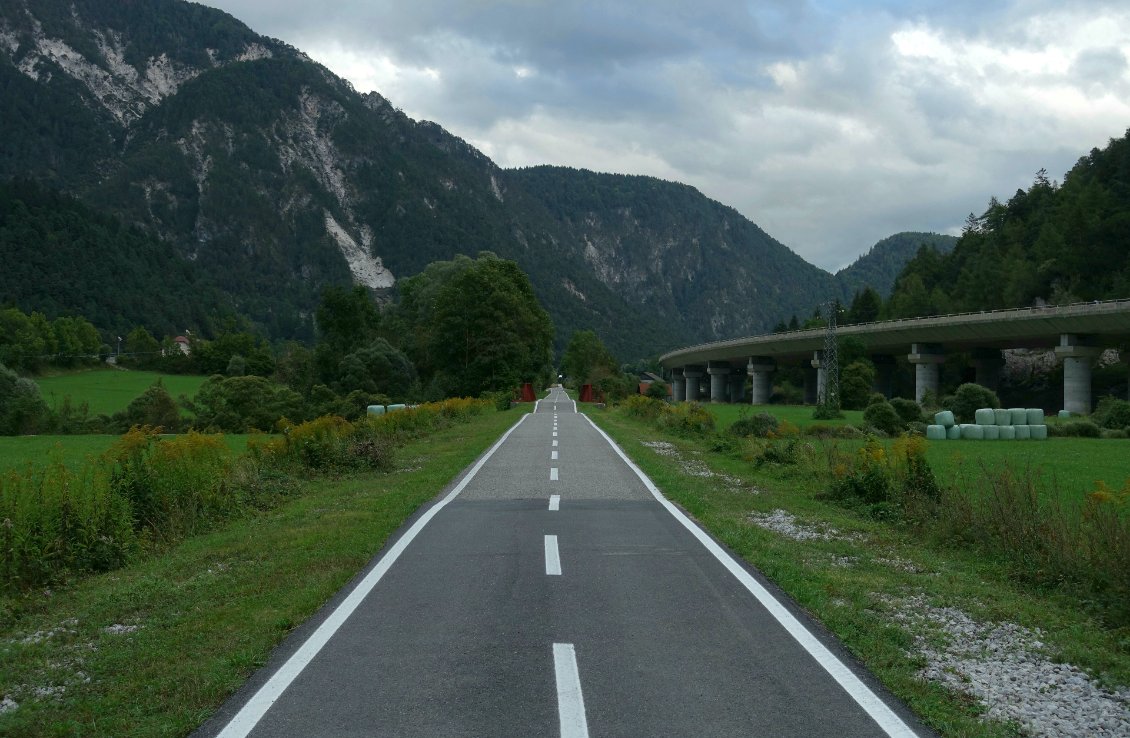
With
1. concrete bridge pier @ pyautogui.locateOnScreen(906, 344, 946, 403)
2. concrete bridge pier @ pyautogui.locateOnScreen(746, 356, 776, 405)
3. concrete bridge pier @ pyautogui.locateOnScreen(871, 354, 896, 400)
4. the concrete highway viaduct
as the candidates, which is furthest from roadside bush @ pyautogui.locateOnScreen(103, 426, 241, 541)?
concrete bridge pier @ pyautogui.locateOnScreen(746, 356, 776, 405)

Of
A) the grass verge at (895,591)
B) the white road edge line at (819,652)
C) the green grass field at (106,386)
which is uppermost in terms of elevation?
the green grass field at (106,386)

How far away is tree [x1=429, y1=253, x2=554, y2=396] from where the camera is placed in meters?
76.1

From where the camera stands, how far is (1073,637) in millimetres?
7914

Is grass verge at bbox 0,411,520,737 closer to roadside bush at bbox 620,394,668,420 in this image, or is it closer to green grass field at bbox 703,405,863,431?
green grass field at bbox 703,405,863,431

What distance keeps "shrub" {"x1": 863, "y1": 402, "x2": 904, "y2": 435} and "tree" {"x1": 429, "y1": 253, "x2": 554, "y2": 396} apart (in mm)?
36698

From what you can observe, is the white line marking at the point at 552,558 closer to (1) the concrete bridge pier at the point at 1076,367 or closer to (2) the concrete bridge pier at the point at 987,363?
(1) the concrete bridge pier at the point at 1076,367

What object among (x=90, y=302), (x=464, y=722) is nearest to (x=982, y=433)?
(x=464, y=722)

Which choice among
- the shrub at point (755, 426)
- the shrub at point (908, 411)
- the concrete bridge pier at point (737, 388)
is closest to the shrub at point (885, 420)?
the shrub at point (908, 411)

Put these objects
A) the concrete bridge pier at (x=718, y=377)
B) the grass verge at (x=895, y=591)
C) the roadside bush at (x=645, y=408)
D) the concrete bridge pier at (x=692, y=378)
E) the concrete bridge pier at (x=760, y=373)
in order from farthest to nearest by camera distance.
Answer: the concrete bridge pier at (x=692, y=378)
the concrete bridge pier at (x=718, y=377)
the concrete bridge pier at (x=760, y=373)
the roadside bush at (x=645, y=408)
the grass verge at (x=895, y=591)

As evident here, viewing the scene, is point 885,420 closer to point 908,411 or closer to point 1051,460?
point 908,411

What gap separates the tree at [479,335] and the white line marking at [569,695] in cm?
6886

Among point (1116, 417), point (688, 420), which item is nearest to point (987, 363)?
point (1116, 417)

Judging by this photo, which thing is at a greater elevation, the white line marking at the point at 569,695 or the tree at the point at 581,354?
the tree at the point at 581,354

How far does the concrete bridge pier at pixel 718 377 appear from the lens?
129 meters
